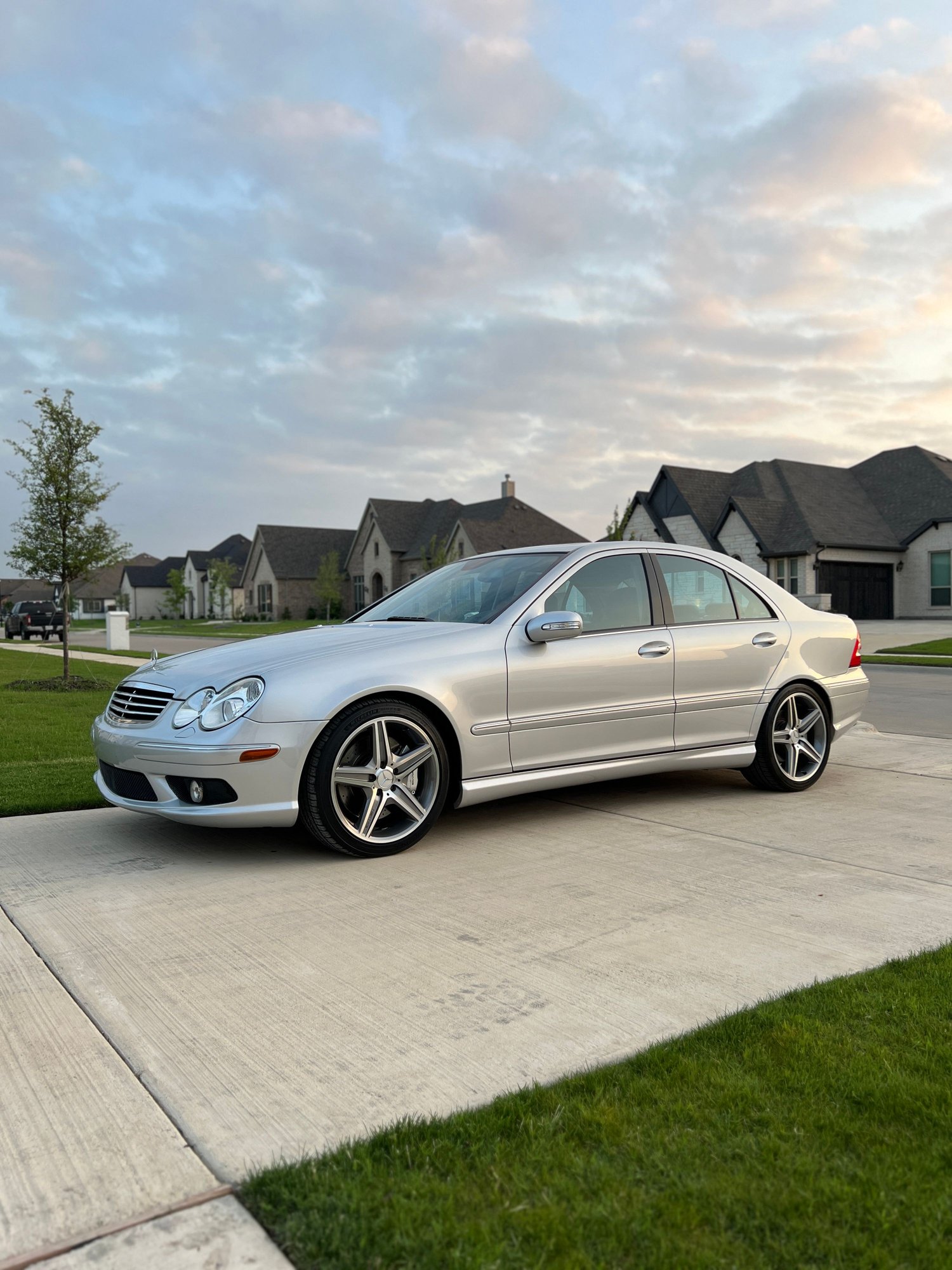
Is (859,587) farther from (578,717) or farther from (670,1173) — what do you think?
(670,1173)

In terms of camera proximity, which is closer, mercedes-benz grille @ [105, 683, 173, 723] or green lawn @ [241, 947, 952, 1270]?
green lawn @ [241, 947, 952, 1270]

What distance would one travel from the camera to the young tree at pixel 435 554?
196ft

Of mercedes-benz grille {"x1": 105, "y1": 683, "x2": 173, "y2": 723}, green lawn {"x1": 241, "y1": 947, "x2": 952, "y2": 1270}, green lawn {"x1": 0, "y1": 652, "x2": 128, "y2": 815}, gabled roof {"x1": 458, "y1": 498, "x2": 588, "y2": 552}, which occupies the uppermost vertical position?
gabled roof {"x1": 458, "y1": 498, "x2": 588, "y2": 552}

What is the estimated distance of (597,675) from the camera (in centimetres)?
585

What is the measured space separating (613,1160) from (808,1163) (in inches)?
16.7

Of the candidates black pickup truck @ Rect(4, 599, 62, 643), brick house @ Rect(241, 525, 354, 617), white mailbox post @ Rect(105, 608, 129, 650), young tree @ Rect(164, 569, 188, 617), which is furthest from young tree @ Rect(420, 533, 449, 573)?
young tree @ Rect(164, 569, 188, 617)

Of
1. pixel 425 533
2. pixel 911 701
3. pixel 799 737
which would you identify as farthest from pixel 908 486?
pixel 799 737

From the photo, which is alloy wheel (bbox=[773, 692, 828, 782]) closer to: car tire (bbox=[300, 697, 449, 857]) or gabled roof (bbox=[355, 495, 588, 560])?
car tire (bbox=[300, 697, 449, 857])

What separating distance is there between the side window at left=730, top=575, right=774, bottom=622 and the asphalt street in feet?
12.1

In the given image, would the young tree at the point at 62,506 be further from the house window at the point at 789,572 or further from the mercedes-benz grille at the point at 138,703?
the house window at the point at 789,572

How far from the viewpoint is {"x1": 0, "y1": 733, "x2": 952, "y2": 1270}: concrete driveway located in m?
2.50

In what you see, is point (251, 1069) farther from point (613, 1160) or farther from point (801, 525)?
point (801, 525)

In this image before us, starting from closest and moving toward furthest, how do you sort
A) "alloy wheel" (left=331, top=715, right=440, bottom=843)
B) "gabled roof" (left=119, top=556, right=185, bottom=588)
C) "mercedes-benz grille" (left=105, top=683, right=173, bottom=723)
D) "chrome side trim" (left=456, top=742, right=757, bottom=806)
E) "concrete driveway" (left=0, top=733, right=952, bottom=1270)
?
1. "concrete driveway" (left=0, top=733, right=952, bottom=1270)
2. "alloy wheel" (left=331, top=715, right=440, bottom=843)
3. "mercedes-benz grille" (left=105, top=683, right=173, bottom=723)
4. "chrome side trim" (left=456, top=742, right=757, bottom=806)
5. "gabled roof" (left=119, top=556, right=185, bottom=588)

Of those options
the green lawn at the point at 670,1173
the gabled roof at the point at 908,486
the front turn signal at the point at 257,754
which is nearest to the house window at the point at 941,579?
the gabled roof at the point at 908,486
